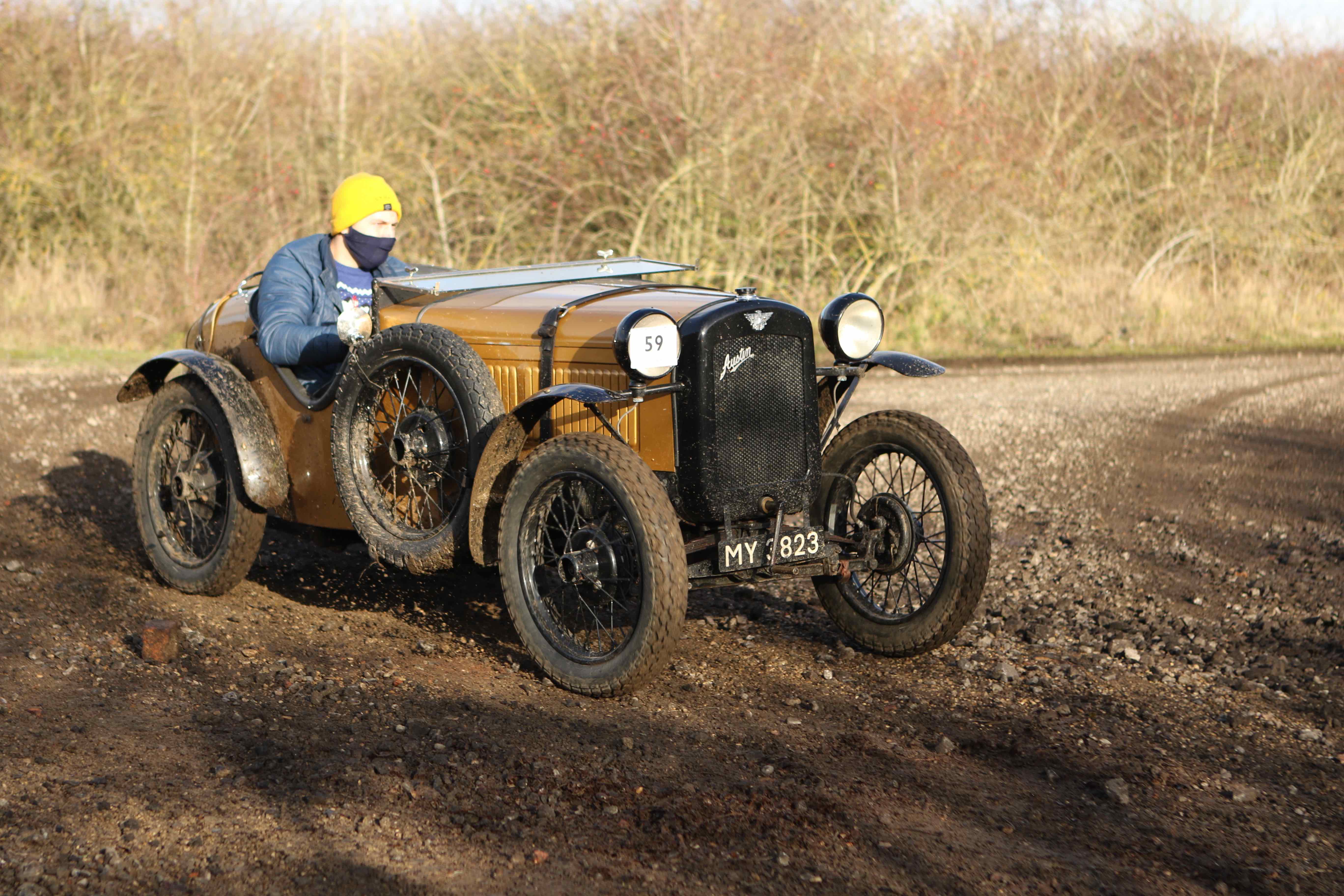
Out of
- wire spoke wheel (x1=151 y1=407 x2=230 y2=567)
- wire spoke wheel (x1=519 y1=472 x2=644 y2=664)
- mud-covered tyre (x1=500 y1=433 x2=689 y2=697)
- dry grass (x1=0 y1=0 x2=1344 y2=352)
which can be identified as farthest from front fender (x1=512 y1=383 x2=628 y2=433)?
dry grass (x1=0 y1=0 x2=1344 y2=352)

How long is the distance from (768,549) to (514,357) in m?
1.20

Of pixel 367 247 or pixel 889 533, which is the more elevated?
pixel 367 247

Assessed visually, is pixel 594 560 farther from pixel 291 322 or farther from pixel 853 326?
pixel 291 322

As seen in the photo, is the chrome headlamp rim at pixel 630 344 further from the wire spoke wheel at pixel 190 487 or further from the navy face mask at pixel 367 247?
the wire spoke wheel at pixel 190 487

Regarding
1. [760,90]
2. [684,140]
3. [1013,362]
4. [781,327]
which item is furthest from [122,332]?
[781,327]

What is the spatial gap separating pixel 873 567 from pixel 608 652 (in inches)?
42.0

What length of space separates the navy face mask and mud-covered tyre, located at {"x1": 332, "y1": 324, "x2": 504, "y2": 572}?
88cm

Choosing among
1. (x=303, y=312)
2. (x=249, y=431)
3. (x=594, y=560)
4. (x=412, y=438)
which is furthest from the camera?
(x=303, y=312)

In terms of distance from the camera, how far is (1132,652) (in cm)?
466

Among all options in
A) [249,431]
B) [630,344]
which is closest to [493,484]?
[630,344]

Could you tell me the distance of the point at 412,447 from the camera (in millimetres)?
4715

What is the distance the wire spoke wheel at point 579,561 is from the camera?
4.07 m

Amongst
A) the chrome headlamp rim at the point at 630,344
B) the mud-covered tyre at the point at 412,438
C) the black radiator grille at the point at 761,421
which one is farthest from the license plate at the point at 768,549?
the mud-covered tyre at the point at 412,438

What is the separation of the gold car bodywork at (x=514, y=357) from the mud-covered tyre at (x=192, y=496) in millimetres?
190
